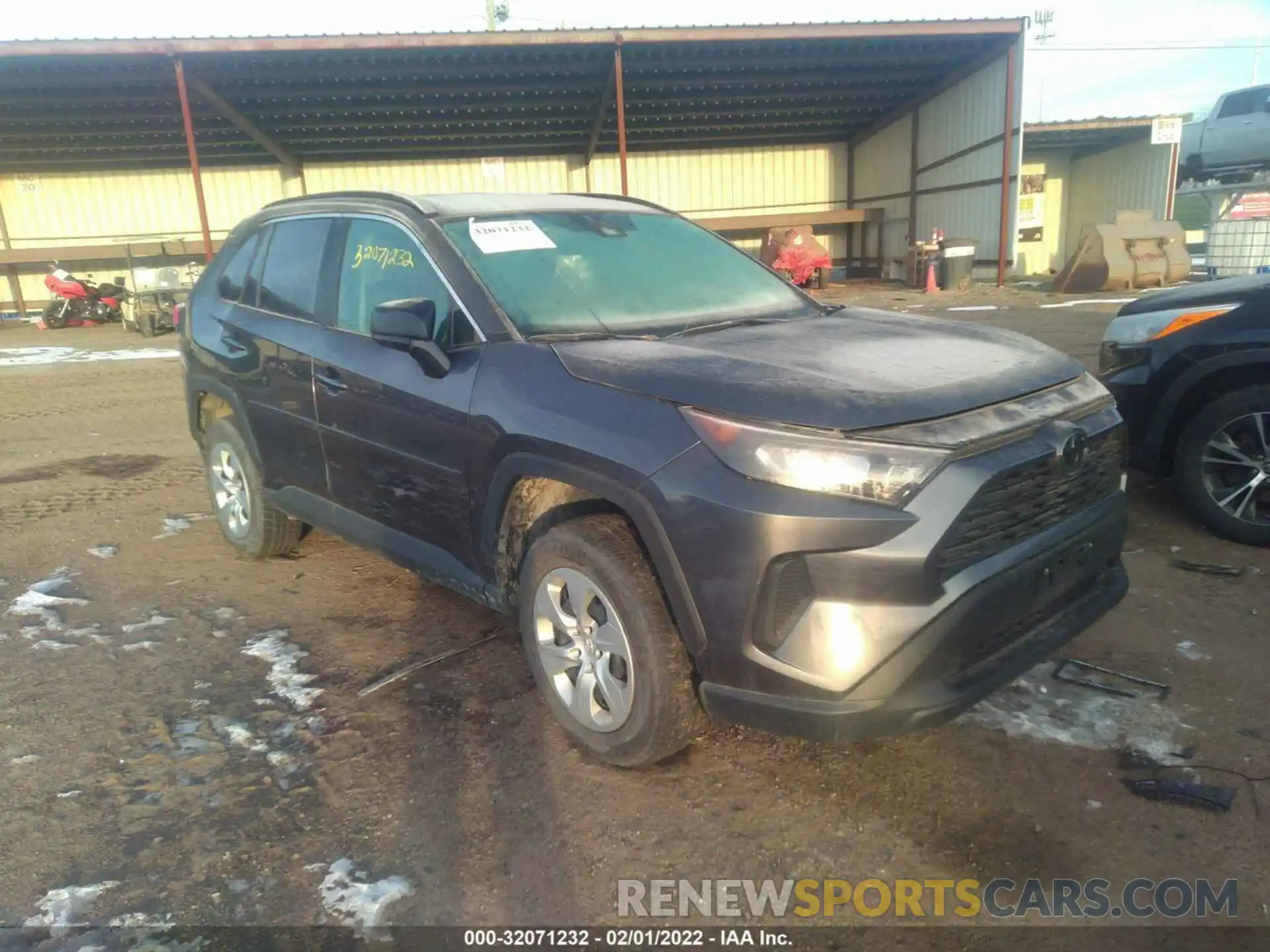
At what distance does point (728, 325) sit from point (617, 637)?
1.32 m

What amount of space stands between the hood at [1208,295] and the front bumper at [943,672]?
8.59 ft

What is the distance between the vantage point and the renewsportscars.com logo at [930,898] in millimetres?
2270

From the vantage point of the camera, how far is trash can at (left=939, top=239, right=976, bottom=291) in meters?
19.0

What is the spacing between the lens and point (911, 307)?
16.4 m

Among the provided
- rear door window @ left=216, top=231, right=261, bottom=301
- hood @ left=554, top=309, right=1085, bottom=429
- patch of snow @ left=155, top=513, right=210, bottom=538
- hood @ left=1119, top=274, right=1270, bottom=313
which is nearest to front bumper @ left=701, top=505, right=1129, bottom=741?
hood @ left=554, top=309, right=1085, bottom=429

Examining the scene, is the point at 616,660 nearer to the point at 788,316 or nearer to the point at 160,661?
the point at 788,316

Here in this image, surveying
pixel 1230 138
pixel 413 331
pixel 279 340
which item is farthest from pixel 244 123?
pixel 1230 138

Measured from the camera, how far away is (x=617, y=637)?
270 cm

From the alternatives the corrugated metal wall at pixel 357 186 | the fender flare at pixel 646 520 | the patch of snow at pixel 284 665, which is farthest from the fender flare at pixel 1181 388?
the corrugated metal wall at pixel 357 186

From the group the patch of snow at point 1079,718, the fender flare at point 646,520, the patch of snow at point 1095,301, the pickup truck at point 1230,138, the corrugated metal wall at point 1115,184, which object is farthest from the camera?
the pickup truck at point 1230,138

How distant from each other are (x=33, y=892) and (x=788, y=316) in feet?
10.1

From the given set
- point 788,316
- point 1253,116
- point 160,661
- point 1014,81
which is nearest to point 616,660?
point 788,316

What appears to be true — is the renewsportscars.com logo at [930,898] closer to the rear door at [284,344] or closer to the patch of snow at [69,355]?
the rear door at [284,344]

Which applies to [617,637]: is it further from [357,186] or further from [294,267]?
[357,186]
